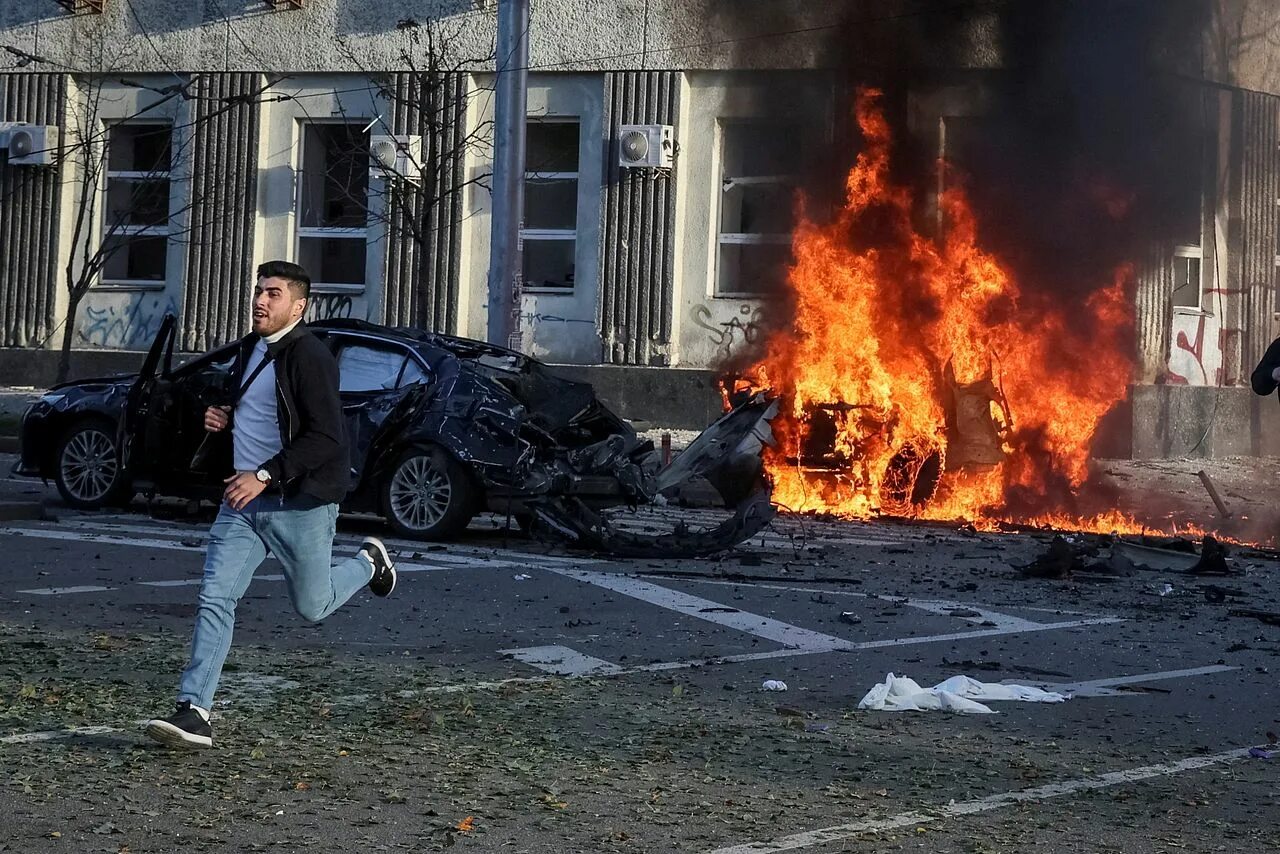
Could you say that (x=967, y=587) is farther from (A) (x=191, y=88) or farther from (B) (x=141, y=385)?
(A) (x=191, y=88)

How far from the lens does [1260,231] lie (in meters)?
24.0

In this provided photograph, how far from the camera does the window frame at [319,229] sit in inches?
1014

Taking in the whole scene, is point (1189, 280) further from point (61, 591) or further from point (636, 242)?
point (61, 591)

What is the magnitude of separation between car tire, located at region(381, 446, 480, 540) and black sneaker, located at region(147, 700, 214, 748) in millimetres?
6679

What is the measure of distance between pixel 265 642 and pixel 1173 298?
1763cm

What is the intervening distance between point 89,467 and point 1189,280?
15.3m

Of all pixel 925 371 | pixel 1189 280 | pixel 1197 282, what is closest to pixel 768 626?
pixel 925 371

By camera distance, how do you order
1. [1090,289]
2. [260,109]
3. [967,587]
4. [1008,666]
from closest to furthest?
[1008,666] → [967,587] → [1090,289] → [260,109]

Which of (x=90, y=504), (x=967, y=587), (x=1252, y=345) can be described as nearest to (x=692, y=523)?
(x=967, y=587)

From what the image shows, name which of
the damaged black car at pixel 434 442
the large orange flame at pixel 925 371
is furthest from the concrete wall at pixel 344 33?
the damaged black car at pixel 434 442

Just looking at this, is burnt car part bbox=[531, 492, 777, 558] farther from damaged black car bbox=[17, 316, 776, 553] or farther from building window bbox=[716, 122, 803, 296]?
building window bbox=[716, 122, 803, 296]

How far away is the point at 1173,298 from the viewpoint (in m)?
23.4

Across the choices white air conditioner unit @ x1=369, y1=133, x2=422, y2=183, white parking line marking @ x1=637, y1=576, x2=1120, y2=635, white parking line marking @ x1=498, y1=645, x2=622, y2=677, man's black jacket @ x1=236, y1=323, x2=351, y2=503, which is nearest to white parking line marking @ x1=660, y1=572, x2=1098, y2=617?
white parking line marking @ x1=637, y1=576, x2=1120, y2=635

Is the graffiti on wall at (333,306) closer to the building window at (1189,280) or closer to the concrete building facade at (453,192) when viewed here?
the concrete building facade at (453,192)
